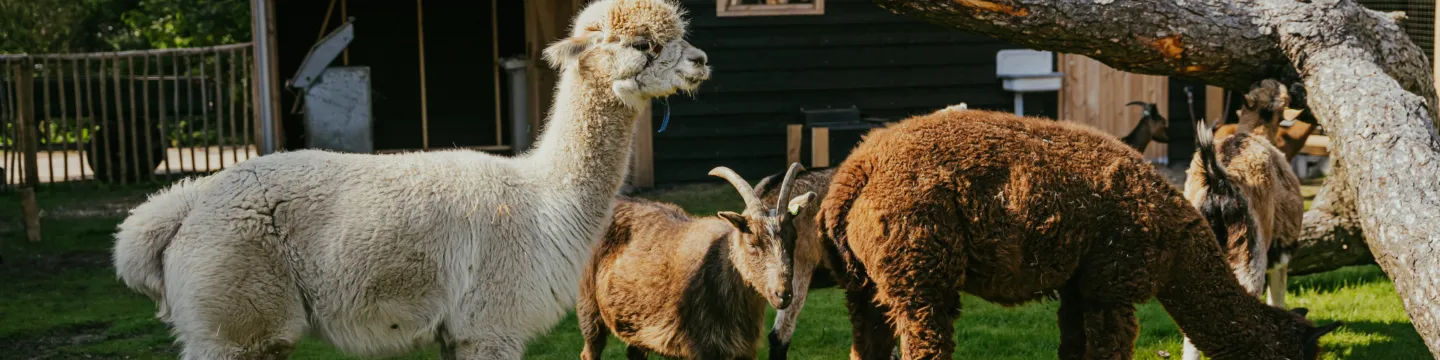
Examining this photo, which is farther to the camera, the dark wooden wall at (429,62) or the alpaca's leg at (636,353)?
the dark wooden wall at (429,62)

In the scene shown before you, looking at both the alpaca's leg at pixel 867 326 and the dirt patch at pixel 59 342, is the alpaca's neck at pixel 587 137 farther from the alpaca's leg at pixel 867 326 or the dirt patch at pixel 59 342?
the dirt patch at pixel 59 342

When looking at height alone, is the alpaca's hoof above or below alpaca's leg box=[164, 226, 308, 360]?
below

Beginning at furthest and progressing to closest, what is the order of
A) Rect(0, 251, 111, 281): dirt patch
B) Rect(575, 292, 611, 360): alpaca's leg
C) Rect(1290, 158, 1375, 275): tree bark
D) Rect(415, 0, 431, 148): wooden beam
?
Rect(415, 0, 431, 148): wooden beam, Rect(0, 251, 111, 281): dirt patch, Rect(1290, 158, 1375, 275): tree bark, Rect(575, 292, 611, 360): alpaca's leg

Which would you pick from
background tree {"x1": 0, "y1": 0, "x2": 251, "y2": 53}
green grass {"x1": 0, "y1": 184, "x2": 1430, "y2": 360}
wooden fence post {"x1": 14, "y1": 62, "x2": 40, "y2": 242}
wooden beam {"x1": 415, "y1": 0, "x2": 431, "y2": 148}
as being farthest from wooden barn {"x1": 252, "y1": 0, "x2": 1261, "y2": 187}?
background tree {"x1": 0, "y1": 0, "x2": 251, "y2": 53}

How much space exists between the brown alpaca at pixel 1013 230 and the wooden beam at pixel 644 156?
8.60 meters

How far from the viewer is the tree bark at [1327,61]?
5.17m

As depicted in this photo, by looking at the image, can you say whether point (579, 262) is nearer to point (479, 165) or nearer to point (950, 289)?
point (479, 165)

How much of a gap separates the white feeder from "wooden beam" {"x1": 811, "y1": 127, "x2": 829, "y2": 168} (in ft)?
8.19

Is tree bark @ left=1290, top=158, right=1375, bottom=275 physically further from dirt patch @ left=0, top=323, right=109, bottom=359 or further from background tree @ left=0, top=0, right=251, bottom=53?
background tree @ left=0, top=0, right=251, bottom=53

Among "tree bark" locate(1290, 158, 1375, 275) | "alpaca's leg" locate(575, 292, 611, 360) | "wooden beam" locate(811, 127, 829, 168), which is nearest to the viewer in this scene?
"alpaca's leg" locate(575, 292, 611, 360)

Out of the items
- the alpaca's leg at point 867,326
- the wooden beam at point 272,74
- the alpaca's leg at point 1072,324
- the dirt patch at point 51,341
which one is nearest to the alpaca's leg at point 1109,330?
the alpaca's leg at point 1072,324

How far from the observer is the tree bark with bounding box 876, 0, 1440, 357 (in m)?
5.17

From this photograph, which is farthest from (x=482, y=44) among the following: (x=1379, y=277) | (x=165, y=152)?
(x=1379, y=277)

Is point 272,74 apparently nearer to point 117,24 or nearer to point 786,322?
point 786,322
